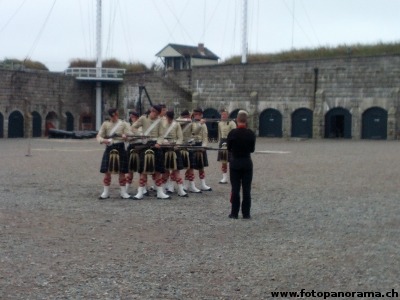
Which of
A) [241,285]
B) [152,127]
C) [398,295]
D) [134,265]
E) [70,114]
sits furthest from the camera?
[70,114]

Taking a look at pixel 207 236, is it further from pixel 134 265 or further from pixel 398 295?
pixel 398 295

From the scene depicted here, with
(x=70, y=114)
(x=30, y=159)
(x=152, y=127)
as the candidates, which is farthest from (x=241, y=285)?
(x=70, y=114)

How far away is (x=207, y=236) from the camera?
918cm

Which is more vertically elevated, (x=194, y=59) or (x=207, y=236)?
(x=194, y=59)

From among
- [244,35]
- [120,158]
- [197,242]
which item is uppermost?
[244,35]

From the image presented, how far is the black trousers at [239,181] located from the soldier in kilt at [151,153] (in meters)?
2.62

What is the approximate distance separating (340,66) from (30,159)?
70.8 ft

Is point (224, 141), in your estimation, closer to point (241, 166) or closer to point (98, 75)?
point (241, 166)

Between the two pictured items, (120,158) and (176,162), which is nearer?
(120,158)

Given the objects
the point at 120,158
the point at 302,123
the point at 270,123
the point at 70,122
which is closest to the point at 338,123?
the point at 302,123

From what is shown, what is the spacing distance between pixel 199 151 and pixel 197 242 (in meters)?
5.73

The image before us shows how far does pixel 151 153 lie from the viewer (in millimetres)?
13055

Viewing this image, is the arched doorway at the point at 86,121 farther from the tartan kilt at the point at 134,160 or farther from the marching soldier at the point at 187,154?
the tartan kilt at the point at 134,160

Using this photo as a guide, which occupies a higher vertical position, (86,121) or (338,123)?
(338,123)
